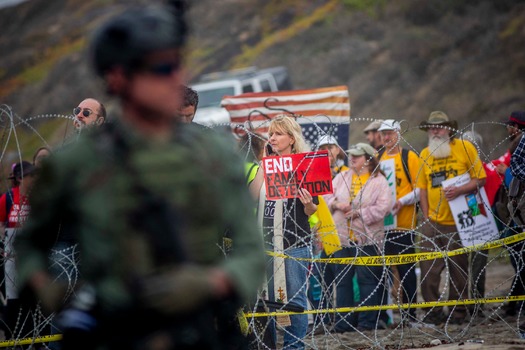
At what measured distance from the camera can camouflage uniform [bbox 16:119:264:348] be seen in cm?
246

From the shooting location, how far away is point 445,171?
8.87m

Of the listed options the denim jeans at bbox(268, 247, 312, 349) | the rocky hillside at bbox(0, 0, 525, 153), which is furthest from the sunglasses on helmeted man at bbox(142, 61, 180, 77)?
the rocky hillside at bbox(0, 0, 525, 153)

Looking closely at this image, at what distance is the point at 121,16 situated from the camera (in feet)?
8.31

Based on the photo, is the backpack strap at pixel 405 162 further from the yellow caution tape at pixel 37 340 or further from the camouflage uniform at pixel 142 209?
the camouflage uniform at pixel 142 209

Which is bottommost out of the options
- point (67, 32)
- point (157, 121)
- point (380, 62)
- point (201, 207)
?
point (201, 207)

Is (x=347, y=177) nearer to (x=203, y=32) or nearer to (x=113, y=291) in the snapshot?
(x=113, y=291)

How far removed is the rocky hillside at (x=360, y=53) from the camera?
25.8 m

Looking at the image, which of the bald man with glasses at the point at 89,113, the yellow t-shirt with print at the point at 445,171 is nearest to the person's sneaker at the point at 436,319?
the yellow t-shirt with print at the point at 445,171

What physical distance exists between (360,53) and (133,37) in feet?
102

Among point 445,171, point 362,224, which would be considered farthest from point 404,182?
point 362,224

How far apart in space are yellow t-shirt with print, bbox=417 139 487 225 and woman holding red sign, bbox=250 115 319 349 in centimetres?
232

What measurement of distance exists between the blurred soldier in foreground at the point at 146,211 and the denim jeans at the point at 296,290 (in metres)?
3.78

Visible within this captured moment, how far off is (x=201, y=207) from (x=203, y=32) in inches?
1757

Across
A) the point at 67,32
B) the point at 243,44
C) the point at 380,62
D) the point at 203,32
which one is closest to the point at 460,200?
the point at 380,62
